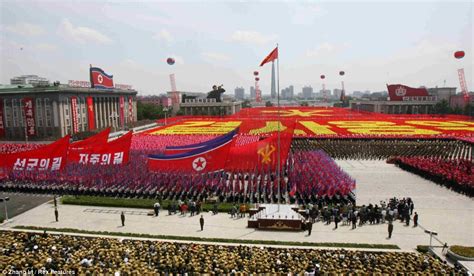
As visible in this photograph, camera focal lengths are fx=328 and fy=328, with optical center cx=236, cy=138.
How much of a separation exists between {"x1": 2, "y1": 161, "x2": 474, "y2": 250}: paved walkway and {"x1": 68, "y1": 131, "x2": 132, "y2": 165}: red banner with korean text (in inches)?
116

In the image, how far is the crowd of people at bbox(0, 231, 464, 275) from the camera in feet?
35.2

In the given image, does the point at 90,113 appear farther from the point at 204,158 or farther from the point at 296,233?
the point at 296,233

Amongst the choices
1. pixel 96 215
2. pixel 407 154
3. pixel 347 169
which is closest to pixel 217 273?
pixel 96 215

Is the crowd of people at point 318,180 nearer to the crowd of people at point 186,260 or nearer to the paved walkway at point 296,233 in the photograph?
the paved walkway at point 296,233

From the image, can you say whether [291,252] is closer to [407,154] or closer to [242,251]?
[242,251]

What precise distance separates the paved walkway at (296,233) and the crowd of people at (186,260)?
255cm

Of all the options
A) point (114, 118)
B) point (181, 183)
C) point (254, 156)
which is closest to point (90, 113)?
point (114, 118)

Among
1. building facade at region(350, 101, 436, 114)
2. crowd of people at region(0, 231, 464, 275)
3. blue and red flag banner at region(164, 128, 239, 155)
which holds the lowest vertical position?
crowd of people at region(0, 231, 464, 275)

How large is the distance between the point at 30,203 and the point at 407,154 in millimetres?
35291

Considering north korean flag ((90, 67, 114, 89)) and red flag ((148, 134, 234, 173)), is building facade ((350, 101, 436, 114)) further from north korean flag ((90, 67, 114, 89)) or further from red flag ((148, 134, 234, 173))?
red flag ((148, 134, 234, 173))

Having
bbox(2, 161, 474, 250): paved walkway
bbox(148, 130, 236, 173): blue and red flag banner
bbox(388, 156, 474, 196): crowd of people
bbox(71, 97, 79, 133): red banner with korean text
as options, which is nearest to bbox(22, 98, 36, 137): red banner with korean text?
bbox(71, 97, 79, 133): red banner with korean text

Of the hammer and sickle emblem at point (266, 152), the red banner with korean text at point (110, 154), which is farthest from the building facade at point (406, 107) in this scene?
the red banner with korean text at point (110, 154)

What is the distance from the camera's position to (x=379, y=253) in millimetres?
13484

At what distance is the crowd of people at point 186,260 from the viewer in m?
10.7
